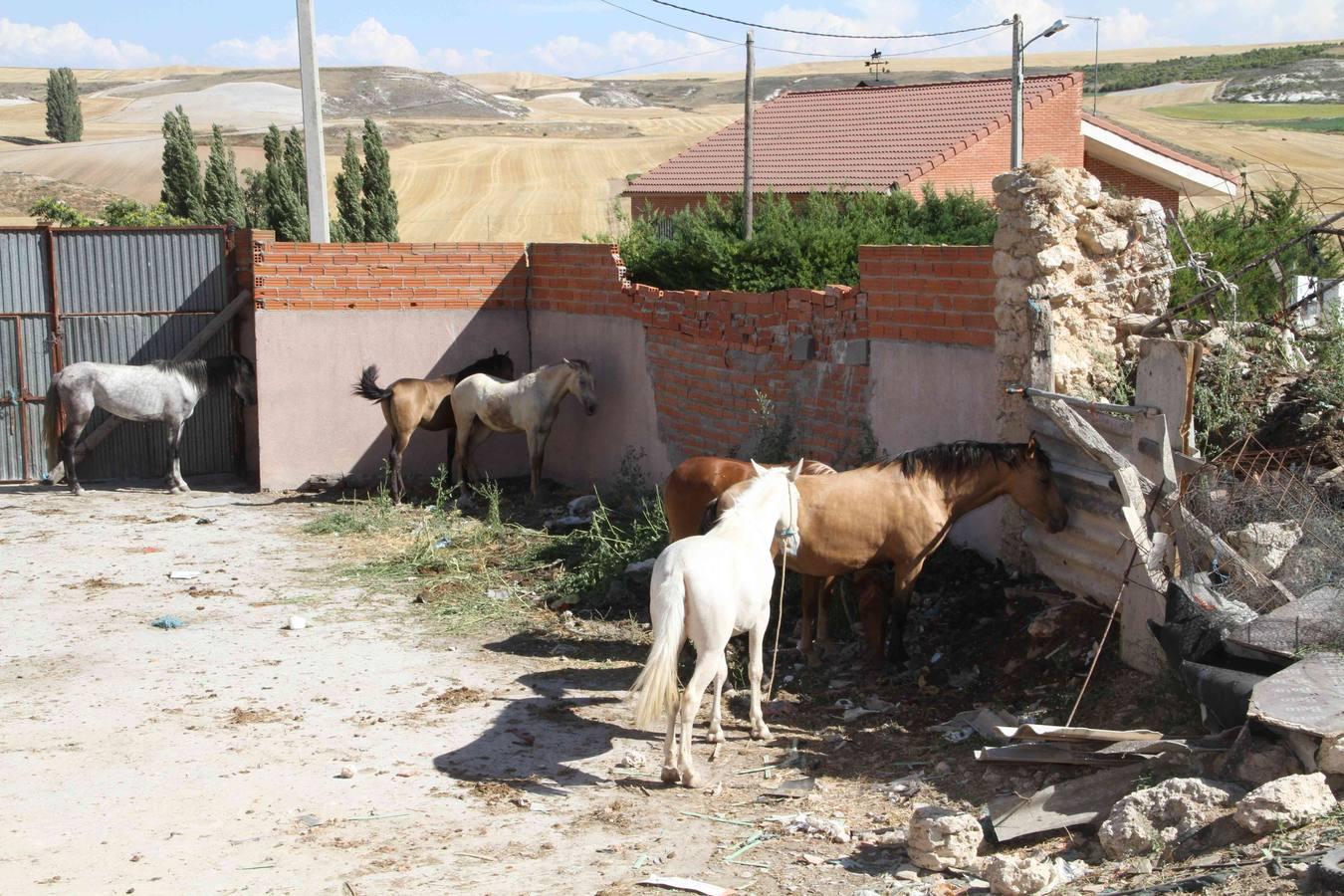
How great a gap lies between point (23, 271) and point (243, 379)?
2569 millimetres

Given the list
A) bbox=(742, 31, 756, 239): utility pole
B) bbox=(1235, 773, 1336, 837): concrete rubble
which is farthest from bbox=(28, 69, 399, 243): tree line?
bbox=(1235, 773, 1336, 837): concrete rubble

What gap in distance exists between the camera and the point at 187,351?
46.8ft

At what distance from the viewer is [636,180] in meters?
32.0

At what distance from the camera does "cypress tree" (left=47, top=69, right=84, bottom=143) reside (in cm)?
7938

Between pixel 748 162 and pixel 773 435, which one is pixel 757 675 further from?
pixel 748 162

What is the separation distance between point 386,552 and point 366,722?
13.7 feet

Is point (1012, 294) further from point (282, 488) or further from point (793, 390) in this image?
point (282, 488)

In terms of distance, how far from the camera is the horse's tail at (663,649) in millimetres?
5613

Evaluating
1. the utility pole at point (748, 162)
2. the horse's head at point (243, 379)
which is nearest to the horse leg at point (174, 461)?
the horse's head at point (243, 379)

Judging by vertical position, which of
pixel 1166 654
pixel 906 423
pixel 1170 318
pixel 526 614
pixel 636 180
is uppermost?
pixel 636 180

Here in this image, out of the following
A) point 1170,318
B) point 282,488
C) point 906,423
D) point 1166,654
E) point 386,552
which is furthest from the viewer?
point 282,488

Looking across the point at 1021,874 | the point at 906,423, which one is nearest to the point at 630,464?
the point at 906,423

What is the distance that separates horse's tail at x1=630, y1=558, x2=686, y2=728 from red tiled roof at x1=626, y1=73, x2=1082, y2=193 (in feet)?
65.7

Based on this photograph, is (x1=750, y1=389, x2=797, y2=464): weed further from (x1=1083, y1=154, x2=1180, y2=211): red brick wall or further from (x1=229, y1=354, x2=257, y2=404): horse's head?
(x1=1083, y1=154, x2=1180, y2=211): red brick wall
